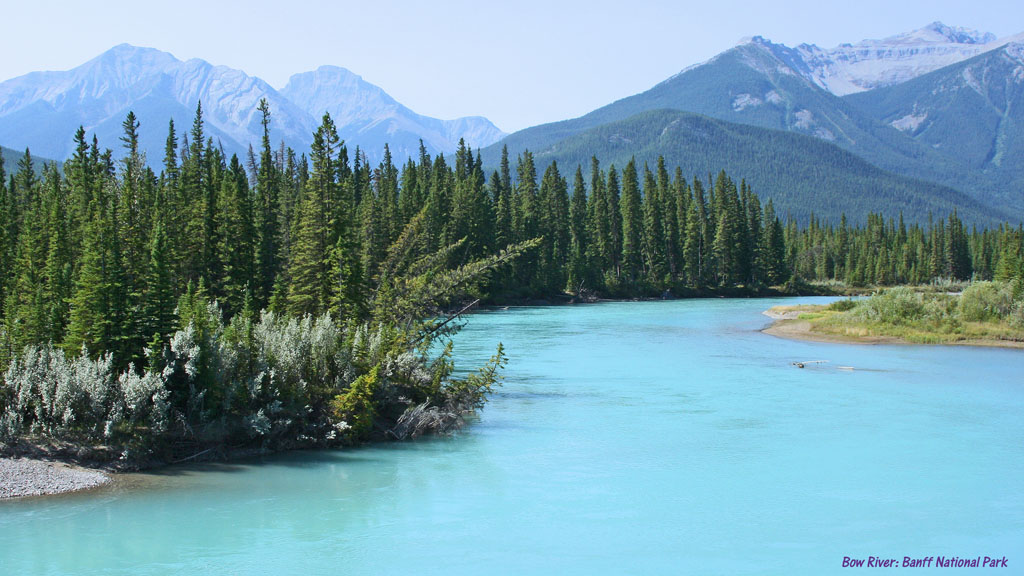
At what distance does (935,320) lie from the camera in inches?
2046

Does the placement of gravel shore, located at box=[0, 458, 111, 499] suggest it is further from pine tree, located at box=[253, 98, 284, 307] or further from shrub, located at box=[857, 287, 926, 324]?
shrub, located at box=[857, 287, 926, 324]

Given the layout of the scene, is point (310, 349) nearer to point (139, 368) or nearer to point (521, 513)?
point (139, 368)

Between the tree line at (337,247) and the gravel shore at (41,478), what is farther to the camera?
the tree line at (337,247)

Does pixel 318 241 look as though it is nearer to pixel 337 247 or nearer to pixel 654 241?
pixel 337 247

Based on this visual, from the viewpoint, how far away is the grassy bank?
49.2 m

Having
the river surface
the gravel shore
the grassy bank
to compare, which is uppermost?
the grassy bank

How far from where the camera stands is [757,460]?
862 inches

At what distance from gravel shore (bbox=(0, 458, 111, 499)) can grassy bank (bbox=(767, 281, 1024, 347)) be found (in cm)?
4419

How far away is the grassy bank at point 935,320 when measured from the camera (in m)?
49.2

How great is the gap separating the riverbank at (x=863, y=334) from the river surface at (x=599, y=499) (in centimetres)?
1924

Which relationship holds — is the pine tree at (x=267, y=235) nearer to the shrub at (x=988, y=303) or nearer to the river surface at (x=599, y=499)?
the river surface at (x=599, y=499)

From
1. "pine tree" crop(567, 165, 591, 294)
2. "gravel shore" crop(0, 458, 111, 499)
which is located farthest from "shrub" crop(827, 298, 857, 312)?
"gravel shore" crop(0, 458, 111, 499)

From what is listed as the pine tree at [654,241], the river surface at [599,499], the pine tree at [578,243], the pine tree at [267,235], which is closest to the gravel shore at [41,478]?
the river surface at [599,499]

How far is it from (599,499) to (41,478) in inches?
439
